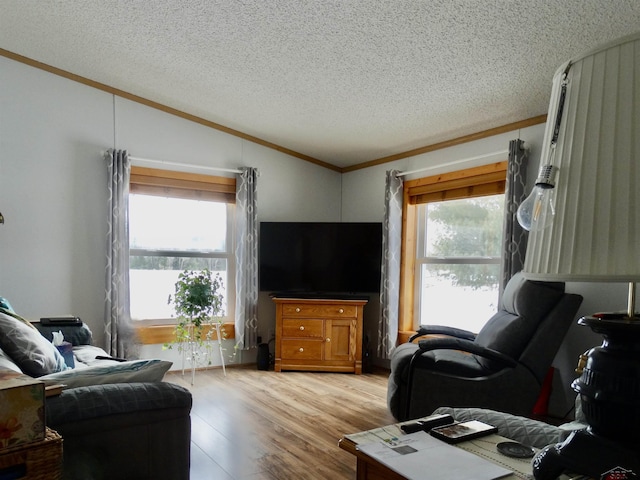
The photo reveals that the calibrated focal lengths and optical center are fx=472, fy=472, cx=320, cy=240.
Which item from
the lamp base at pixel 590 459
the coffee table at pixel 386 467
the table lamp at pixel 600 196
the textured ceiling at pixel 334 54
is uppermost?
the textured ceiling at pixel 334 54

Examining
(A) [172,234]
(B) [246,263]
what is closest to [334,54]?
(B) [246,263]

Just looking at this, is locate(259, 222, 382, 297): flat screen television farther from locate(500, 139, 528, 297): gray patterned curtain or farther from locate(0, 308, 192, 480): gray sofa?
locate(0, 308, 192, 480): gray sofa

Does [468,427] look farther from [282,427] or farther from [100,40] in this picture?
[100,40]

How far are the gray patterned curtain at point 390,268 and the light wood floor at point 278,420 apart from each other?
0.38 metres

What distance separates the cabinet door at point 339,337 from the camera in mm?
4699

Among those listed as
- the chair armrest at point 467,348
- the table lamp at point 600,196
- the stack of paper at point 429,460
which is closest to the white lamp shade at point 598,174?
the table lamp at point 600,196

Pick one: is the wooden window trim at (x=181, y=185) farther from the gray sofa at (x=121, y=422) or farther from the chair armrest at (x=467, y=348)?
the chair armrest at (x=467, y=348)

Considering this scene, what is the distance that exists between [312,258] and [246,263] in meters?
0.69

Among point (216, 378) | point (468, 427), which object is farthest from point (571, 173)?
point (216, 378)

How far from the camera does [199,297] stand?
168 inches

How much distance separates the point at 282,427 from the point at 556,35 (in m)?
2.86

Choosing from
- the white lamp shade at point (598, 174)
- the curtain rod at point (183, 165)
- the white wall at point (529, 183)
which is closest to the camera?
the white lamp shade at point (598, 174)

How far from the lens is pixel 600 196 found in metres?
0.64

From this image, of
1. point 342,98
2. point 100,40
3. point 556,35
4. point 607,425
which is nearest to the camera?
point 607,425
